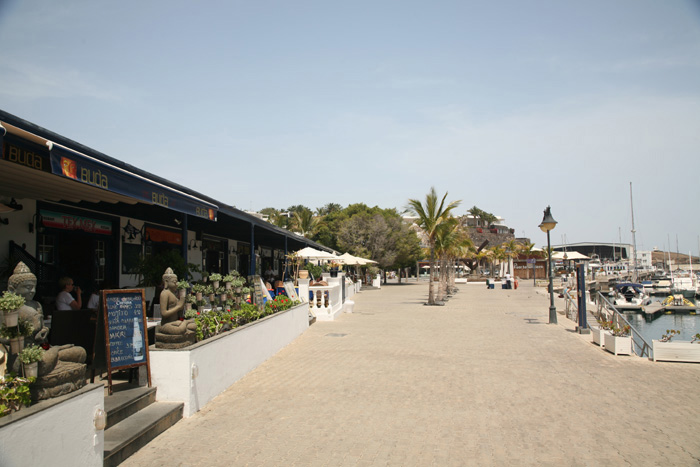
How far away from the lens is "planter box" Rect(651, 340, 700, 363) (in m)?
10.6

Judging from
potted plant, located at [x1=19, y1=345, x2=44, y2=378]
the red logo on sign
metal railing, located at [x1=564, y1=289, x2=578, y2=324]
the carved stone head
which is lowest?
metal railing, located at [x1=564, y1=289, x2=578, y2=324]

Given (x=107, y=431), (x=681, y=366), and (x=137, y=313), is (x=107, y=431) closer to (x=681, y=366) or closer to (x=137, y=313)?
(x=137, y=313)

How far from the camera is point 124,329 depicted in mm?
5824

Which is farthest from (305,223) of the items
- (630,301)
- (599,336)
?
(599,336)

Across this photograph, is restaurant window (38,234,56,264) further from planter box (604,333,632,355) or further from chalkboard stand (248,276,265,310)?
planter box (604,333,632,355)

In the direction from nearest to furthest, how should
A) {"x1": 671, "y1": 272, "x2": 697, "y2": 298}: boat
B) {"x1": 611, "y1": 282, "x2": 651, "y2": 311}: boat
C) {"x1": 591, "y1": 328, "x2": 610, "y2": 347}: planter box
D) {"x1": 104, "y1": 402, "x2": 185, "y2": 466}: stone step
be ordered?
{"x1": 104, "y1": 402, "x2": 185, "y2": 466}: stone step → {"x1": 591, "y1": 328, "x2": 610, "y2": 347}: planter box → {"x1": 611, "y1": 282, "x2": 651, "y2": 311}: boat → {"x1": 671, "y1": 272, "x2": 697, "y2": 298}: boat

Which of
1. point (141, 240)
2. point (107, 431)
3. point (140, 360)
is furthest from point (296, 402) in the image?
point (141, 240)

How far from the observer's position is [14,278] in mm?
4176

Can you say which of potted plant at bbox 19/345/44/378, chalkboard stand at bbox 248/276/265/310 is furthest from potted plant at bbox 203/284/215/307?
potted plant at bbox 19/345/44/378

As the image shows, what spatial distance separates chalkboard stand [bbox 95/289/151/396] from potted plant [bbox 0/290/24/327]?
162cm

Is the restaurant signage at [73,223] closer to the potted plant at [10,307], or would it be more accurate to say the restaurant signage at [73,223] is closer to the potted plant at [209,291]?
the potted plant at [209,291]

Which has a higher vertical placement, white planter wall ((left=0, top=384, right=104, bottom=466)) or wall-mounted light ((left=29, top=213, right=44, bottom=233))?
wall-mounted light ((left=29, top=213, right=44, bottom=233))

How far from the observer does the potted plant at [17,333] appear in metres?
3.87

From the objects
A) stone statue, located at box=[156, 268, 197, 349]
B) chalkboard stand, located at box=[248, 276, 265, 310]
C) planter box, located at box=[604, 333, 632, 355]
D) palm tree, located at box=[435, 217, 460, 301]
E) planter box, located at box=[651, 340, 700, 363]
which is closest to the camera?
stone statue, located at box=[156, 268, 197, 349]
